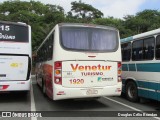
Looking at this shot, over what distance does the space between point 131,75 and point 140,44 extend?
1.38 meters

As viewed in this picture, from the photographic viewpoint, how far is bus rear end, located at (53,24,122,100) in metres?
9.36

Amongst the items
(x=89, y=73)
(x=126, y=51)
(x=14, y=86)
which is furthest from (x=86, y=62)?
(x=14, y=86)

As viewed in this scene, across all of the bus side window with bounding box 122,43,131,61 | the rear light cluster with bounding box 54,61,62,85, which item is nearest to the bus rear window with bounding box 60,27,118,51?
the rear light cluster with bounding box 54,61,62,85

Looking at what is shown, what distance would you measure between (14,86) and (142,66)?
509 centimetres

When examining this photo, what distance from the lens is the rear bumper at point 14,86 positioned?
1133 cm

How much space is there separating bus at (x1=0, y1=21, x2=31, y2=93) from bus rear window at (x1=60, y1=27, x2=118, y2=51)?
2.66 meters

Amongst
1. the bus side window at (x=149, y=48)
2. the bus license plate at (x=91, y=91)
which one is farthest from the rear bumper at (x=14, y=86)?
the bus side window at (x=149, y=48)

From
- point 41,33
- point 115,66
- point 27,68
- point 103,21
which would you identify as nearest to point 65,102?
point 27,68

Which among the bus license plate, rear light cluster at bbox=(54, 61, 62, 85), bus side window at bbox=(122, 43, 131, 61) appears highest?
bus side window at bbox=(122, 43, 131, 61)

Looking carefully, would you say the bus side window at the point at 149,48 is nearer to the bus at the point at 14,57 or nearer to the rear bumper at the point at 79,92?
the rear bumper at the point at 79,92

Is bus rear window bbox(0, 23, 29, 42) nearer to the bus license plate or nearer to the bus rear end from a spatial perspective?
the bus rear end

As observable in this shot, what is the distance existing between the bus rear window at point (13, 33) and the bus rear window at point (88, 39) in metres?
2.73

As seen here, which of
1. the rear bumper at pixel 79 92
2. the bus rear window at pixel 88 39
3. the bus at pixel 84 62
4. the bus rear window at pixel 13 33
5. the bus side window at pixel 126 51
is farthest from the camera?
the bus side window at pixel 126 51

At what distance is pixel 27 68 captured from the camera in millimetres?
11719
